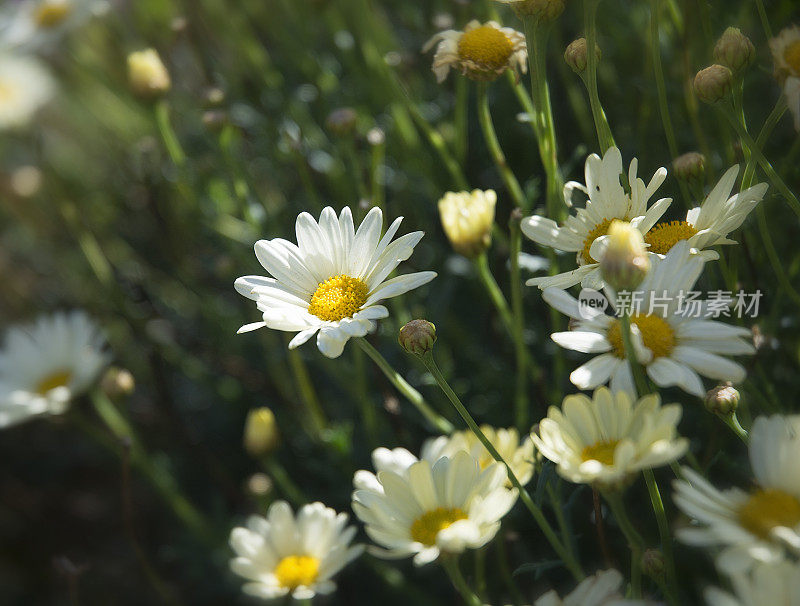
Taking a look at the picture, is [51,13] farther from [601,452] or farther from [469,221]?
[601,452]

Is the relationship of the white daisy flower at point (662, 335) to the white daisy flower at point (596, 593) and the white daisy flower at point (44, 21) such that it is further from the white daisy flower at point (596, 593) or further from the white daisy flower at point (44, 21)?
the white daisy flower at point (44, 21)

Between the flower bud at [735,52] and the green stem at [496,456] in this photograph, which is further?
the flower bud at [735,52]

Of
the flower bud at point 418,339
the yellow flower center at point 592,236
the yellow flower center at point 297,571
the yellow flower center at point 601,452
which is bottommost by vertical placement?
the yellow flower center at point 601,452

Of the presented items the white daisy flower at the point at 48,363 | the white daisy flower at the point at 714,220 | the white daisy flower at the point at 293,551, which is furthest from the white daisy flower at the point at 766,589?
the white daisy flower at the point at 48,363

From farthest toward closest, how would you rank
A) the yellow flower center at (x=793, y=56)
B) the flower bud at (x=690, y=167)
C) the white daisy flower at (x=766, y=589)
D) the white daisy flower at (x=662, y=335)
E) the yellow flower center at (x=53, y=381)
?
1. the yellow flower center at (x=53, y=381)
2. the flower bud at (x=690, y=167)
3. the yellow flower center at (x=793, y=56)
4. the white daisy flower at (x=662, y=335)
5. the white daisy flower at (x=766, y=589)

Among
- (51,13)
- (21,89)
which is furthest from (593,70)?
(21,89)

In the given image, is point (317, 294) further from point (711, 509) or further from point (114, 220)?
point (114, 220)

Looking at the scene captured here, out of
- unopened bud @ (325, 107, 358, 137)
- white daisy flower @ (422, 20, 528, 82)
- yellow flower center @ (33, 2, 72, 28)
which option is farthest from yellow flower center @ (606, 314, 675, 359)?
yellow flower center @ (33, 2, 72, 28)
